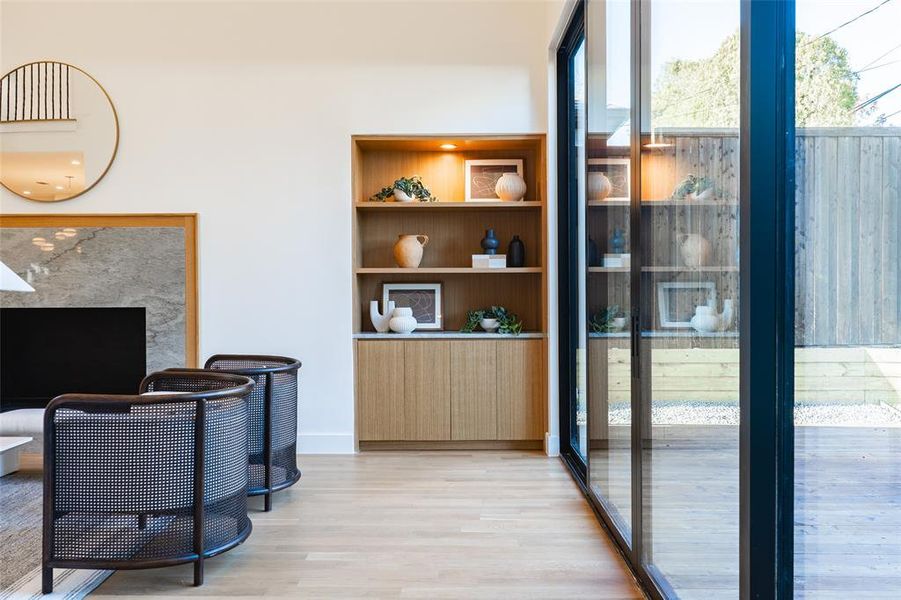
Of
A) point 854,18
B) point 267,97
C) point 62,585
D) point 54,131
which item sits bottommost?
point 62,585

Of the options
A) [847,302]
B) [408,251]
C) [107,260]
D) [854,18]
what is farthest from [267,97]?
[847,302]

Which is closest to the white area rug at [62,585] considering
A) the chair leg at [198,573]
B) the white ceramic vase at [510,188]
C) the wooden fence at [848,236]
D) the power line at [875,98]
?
the chair leg at [198,573]

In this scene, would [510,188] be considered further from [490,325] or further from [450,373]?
[450,373]

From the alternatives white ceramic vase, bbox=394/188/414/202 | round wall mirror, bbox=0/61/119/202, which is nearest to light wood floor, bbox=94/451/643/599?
white ceramic vase, bbox=394/188/414/202

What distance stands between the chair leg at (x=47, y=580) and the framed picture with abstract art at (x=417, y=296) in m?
2.74

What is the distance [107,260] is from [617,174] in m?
3.42

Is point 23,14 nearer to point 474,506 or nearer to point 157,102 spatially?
point 157,102

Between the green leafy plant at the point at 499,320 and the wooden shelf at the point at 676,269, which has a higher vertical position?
the wooden shelf at the point at 676,269

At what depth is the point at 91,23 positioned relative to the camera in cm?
426

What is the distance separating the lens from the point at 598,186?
299cm

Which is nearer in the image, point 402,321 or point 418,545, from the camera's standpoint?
point 418,545

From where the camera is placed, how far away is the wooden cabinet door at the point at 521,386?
4262 millimetres

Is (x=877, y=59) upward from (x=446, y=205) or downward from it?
downward

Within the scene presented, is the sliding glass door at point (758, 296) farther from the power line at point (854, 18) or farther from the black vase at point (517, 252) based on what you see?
the black vase at point (517, 252)
